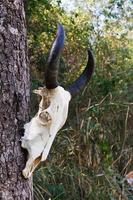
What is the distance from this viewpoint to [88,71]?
1.66 m

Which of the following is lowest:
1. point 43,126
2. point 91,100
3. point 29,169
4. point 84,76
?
point 91,100

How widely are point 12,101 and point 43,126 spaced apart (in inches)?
5.0

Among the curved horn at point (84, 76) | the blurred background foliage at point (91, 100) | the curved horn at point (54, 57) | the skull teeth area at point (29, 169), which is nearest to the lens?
the curved horn at point (54, 57)

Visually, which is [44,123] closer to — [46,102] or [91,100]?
[46,102]

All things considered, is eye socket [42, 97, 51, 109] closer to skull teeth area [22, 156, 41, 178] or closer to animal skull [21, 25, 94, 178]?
animal skull [21, 25, 94, 178]

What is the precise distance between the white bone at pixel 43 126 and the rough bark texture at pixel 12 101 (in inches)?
0.9

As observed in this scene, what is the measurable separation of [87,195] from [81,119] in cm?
108

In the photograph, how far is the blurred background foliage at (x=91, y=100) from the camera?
4.22 metres

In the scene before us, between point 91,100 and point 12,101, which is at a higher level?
point 12,101

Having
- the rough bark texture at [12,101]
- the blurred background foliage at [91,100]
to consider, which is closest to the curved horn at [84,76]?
the rough bark texture at [12,101]

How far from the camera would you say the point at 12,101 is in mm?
1486

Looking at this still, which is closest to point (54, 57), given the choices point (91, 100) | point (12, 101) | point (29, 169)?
point (12, 101)

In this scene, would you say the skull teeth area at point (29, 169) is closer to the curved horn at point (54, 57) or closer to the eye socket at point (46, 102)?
the eye socket at point (46, 102)

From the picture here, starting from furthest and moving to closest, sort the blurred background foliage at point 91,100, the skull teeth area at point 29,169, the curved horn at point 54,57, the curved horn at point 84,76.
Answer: the blurred background foliage at point 91,100, the curved horn at point 84,76, the skull teeth area at point 29,169, the curved horn at point 54,57
